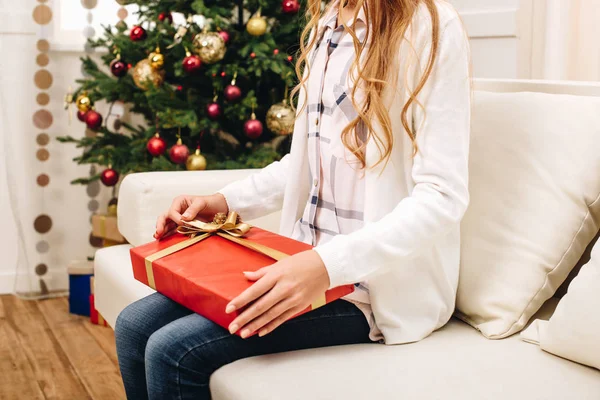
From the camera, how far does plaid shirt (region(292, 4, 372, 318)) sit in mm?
1106

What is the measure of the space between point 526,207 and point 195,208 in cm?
56

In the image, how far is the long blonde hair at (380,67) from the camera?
1.02 m

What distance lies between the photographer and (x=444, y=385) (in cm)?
92

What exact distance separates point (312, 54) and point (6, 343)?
1.61m

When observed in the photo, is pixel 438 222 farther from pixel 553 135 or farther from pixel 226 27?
pixel 226 27

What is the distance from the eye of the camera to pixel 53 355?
2223 millimetres

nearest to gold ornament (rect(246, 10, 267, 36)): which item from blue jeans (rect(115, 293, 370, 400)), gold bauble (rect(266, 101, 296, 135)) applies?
gold bauble (rect(266, 101, 296, 135))

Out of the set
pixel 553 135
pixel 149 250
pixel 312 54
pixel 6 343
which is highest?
pixel 312 54

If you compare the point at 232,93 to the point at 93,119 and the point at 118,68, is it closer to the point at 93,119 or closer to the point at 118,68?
the point at 118,68

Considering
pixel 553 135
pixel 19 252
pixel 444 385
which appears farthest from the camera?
pixel 19 252

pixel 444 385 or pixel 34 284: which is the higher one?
pixel 444 385

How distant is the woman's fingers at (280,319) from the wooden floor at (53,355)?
1.12 m

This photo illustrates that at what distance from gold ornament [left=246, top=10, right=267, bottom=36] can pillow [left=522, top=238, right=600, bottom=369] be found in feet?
4.87

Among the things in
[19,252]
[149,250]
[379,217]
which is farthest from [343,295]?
[19,252]
